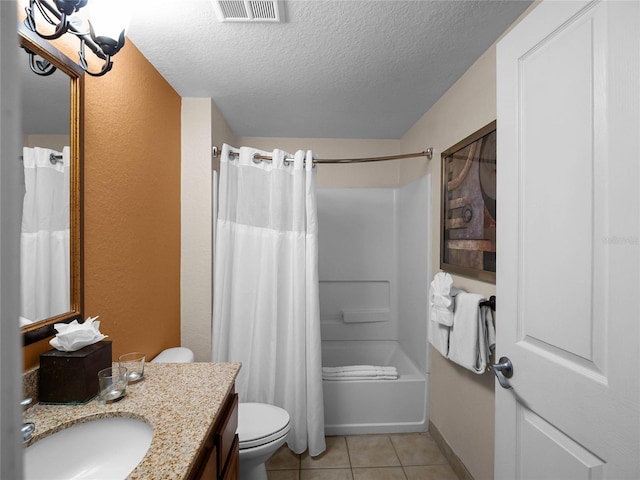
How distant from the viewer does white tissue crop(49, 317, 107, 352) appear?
3.42 feet

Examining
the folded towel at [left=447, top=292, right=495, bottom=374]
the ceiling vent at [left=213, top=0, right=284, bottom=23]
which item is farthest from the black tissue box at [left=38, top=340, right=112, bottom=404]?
the folded towel at [left=447, top=292, right=495, bottom=374]

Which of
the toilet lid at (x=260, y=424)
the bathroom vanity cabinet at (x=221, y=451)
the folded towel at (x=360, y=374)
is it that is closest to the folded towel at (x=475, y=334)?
the folded towel at (x=360, y=374)

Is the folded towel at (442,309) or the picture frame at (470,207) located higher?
the picture frame at (470,207)

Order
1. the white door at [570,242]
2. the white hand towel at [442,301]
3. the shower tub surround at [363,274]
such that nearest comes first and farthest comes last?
the white door at [570,242], the white hand towel at [442,301], the shower tub surround at [363,274]

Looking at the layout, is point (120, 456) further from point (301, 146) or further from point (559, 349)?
point (301, 146)

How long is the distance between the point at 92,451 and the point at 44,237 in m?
0.66

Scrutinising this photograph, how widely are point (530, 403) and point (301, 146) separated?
2.73 m

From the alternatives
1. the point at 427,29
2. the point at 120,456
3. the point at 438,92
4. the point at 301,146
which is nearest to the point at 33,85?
the point at 120,456

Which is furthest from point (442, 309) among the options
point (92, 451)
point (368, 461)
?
point (92, 451)

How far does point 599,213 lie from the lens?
0.79 m

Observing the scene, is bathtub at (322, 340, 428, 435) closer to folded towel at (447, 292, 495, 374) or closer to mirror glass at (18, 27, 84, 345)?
folded towel at (447, 292, 495, 374)

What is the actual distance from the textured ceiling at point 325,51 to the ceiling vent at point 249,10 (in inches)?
1.8

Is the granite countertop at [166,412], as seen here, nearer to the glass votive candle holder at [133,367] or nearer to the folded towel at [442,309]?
the glass votive candle holder at [133,367]

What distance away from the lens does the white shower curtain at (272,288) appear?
2.17 meters
